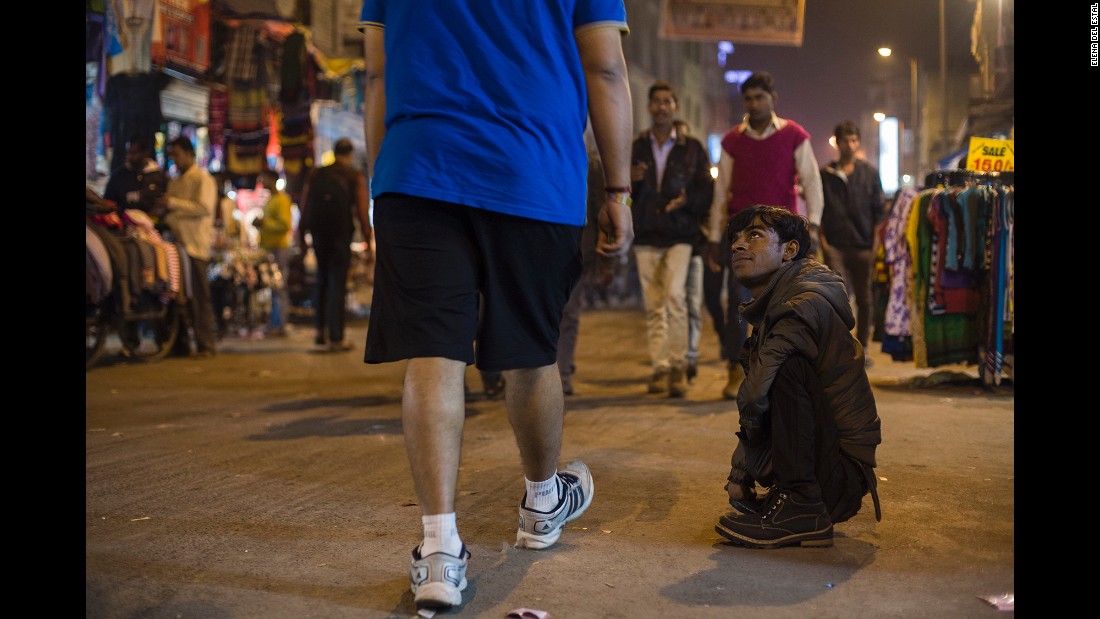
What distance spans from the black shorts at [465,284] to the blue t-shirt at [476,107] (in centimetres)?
7

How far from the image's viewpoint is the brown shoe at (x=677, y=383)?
7.65 m

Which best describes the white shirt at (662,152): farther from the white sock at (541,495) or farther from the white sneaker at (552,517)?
the white sock at (541,495)

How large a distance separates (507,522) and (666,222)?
456 centimetres

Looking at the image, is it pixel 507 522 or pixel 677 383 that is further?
pixel 677 383

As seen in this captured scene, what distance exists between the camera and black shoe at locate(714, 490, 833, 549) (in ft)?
11.0

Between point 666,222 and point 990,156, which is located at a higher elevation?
point 990,156

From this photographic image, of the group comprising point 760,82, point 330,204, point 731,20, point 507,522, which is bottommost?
point 507,522

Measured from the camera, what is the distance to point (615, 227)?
3.37 metres

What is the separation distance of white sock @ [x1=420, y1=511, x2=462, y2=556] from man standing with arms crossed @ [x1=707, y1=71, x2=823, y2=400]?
4.70 m

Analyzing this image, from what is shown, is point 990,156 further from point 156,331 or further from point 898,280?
point 156,331

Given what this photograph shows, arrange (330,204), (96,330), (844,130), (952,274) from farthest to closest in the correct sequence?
(330,204) < (844,130) < (96,330) < (952,274)

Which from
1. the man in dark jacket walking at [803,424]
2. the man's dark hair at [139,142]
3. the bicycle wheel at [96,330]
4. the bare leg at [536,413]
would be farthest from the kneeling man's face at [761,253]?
the man's dark hair at [139,142]

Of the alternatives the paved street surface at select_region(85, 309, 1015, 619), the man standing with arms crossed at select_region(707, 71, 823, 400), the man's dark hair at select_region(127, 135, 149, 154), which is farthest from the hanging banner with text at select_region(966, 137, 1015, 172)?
the man's dark hair at select_region(127, 135, 149, 154)

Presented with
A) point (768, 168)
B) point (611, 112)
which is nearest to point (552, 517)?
point (611, 112)
